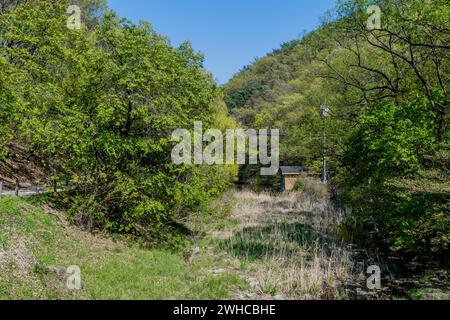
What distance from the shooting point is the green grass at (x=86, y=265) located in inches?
324

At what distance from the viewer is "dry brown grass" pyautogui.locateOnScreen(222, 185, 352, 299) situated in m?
9.89

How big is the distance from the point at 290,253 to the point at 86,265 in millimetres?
6670

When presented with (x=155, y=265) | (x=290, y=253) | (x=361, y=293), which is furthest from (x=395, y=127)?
(x=155, y=265)

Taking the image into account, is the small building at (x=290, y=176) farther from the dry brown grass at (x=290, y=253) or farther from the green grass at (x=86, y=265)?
the green grass at (x=86, y=265)

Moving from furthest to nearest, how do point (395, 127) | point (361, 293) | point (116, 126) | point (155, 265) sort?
point (116, 126) < point (155, 265) < point (395, 127) < point (361, 293)

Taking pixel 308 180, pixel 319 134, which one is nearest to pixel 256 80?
pixel 308 180

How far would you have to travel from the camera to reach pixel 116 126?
13.5 m

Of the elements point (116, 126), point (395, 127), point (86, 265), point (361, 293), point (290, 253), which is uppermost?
point (116, 126)

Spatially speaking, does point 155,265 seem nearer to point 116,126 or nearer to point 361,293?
point 116,126

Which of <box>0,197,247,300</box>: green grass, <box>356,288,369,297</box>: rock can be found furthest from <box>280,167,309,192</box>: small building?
<box>356,288,369,297</box>: rock

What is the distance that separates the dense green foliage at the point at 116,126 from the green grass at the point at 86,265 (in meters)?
1.28

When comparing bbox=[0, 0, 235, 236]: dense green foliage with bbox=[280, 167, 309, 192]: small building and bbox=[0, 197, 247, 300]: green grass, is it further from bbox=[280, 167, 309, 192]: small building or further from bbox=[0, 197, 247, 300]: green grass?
bbox=[280, 167, 309, 192]: small building

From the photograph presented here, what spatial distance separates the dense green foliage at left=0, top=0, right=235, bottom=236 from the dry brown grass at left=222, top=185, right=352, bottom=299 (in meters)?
2.97
